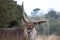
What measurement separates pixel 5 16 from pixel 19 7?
760mm

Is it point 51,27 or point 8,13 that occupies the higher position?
point 8,13

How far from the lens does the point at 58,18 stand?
10.3 m

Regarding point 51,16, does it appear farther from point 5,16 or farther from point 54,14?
point 5,16

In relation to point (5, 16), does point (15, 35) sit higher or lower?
lower

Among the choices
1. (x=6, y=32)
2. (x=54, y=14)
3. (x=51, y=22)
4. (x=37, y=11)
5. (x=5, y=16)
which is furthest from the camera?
(x=54, y=14)

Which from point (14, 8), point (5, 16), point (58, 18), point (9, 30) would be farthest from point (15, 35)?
point (58, 18)

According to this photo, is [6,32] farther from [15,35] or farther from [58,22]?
[58,22]

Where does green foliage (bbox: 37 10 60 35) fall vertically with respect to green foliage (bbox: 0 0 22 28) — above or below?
below

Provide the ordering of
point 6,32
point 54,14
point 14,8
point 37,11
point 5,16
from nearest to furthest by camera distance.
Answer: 1. point 6,32
2. point 5,16
3. point 14,8
4. point 37,11
5. point 54,14

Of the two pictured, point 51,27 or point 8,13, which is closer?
point 8,13

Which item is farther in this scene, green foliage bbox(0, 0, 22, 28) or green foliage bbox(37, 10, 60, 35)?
green foliage bbox(37, 10, 60, 35)

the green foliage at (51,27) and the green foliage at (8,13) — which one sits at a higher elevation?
the green foliage at (8,13)

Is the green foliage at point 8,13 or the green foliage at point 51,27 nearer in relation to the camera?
the green foliage at point 8,13

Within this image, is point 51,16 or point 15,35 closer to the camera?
point 15,35
